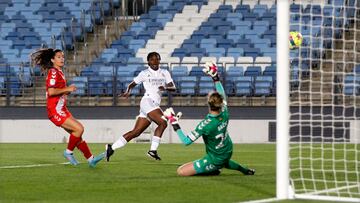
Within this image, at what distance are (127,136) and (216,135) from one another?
4077 millimetres

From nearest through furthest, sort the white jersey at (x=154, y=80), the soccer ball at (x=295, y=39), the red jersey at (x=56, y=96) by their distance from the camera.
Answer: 1. the red jersey at (x=56, y=96)
2. the soccer ball at (x=295, y=39)
3. the white jersey at (x=154, y=80)

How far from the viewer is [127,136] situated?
16.1 metres

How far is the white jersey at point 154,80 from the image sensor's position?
17328 mm

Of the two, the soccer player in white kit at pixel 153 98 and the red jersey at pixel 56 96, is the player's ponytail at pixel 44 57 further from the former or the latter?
the soccer player in white kit at pixel 153 98

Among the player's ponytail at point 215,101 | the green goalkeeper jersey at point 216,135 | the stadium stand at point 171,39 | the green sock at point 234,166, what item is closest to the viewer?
the player's ponytail at point 215,101

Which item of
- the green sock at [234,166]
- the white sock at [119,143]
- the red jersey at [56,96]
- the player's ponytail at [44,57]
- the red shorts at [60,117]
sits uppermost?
the player's ponytail at [44,57]

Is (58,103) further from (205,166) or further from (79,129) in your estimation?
(205,166)

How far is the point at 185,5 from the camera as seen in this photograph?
108 feet

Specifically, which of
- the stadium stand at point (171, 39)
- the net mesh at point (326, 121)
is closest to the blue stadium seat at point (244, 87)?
the stadium stand at point (171, 39)

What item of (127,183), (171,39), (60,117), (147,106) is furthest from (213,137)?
(171,39)

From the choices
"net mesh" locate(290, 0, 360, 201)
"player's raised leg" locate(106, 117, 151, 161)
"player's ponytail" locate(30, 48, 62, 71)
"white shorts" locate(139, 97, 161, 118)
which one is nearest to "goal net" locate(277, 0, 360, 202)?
"net mesh" locate(290, 0, 360, 201)

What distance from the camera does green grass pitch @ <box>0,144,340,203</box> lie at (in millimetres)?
9969

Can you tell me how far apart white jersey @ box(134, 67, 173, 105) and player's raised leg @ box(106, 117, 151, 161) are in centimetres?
66

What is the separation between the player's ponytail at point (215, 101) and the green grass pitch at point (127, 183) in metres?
0.97
